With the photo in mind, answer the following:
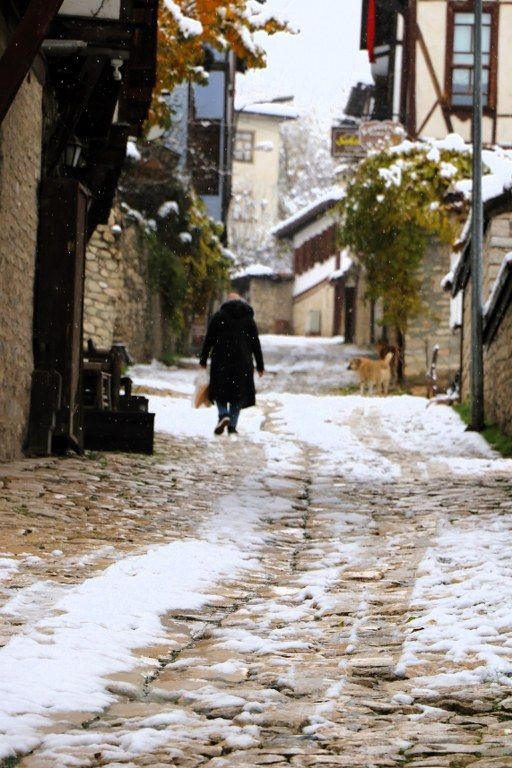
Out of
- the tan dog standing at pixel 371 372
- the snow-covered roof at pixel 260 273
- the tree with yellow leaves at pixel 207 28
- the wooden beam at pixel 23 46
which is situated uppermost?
the tree with yellow leaves at pixel 207 28

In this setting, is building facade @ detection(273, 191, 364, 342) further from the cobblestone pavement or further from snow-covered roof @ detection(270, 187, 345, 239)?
the cobblestone pavement

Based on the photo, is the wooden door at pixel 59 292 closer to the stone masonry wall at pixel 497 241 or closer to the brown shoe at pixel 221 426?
the brown shoe at pixel 221 426

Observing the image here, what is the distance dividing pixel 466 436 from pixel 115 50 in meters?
6.32

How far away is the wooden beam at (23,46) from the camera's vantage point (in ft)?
23.1

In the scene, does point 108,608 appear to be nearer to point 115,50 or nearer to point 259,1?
point 115,50

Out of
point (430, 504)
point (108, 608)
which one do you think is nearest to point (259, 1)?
point (430, 504)

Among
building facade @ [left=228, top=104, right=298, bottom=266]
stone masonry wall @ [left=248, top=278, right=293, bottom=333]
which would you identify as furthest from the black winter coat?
building facade @ [left=228, top=104, right=298, bottom=266]

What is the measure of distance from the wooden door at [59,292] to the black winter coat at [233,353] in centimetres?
284

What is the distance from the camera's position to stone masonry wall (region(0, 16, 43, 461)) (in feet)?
28.5

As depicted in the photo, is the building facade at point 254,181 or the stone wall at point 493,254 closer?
the stone wall at point 493,254

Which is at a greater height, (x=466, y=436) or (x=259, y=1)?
(x=259, y=1)

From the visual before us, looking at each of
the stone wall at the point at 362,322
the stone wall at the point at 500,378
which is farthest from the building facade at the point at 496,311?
the stone wall at the point at 362,322

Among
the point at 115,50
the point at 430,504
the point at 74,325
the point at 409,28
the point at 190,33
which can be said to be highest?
the point at 409,28

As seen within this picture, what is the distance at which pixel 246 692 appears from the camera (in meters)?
3.70
